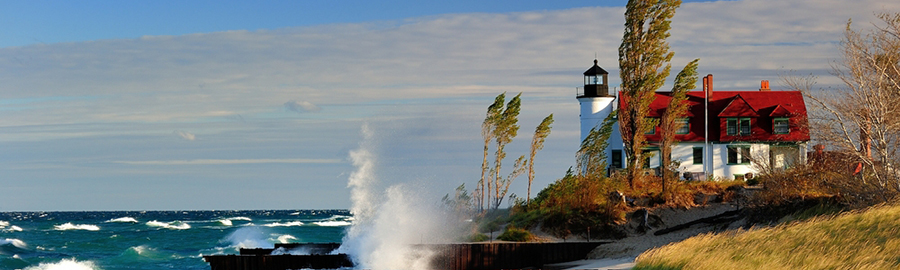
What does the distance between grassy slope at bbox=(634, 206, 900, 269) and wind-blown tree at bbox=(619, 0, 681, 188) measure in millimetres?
13579

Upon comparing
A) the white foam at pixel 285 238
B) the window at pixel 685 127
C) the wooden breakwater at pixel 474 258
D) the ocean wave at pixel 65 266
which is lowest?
the ocean wave at pixel 65 266

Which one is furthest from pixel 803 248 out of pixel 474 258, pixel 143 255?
pixel 143 255

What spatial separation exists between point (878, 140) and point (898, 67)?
3.73m

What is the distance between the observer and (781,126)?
46.7 metres

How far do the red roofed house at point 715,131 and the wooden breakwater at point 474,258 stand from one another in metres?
16.1

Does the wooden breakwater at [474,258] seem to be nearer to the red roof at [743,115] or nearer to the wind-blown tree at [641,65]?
the wind-blown tree at [641,65]

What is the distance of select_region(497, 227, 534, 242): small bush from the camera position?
109 ft

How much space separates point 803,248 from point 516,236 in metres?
13.0

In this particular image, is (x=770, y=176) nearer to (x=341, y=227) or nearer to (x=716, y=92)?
(x=716, y=92)

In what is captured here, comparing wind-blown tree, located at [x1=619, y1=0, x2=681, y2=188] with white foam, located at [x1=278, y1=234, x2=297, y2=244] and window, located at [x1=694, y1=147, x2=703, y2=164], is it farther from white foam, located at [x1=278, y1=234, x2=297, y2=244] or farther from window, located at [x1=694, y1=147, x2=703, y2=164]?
white foam, located at [x1=278, y1=234, x2=297, y2=244]

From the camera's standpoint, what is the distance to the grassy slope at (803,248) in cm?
2020

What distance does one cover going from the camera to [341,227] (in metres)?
87.4

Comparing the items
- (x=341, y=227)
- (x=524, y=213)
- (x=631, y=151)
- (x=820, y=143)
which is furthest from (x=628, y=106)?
(x=341, y=227)

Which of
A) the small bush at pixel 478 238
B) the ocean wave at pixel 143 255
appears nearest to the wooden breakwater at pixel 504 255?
the small bush at pixel 478 238
